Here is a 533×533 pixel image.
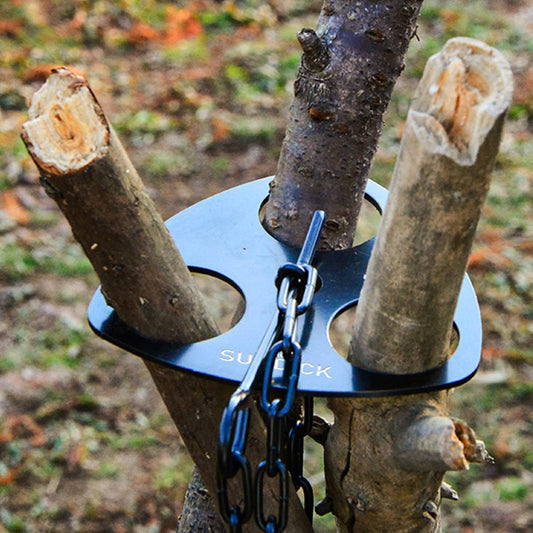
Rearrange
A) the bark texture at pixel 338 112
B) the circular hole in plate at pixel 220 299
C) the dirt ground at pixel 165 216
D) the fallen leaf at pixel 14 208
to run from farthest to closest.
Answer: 1. the fallen leaf at pixel 14 208
2. the circular hole in plate at pixel 220 299
3. the dirt ground at pixel 165 216
4. the bark texture at pixel 338 112

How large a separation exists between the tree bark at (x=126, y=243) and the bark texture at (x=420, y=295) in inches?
6.2

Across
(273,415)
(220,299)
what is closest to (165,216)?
(220,299)

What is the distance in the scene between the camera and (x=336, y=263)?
5.22 feet

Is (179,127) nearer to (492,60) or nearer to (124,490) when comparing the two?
(124,490)

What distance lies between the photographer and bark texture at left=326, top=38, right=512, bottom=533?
0.96 meters

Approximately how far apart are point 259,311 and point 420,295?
0.40 meters

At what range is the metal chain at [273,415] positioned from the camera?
1059mm

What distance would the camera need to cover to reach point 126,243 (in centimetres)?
116

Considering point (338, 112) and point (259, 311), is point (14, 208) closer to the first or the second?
point (338, 112)

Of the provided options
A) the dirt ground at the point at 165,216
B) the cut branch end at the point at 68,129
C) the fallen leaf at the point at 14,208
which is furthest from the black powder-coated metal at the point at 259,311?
the fallen leaf at the point at 14,208

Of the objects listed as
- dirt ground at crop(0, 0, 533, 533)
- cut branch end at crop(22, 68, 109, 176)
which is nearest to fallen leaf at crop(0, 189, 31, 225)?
dirt ground at crop(0, 0, 533, 533)

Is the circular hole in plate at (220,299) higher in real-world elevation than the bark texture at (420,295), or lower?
lower

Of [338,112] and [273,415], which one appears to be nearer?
[273,415]

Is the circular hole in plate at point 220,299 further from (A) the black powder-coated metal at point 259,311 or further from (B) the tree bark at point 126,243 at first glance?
(B) the tree bark at point 126,243
